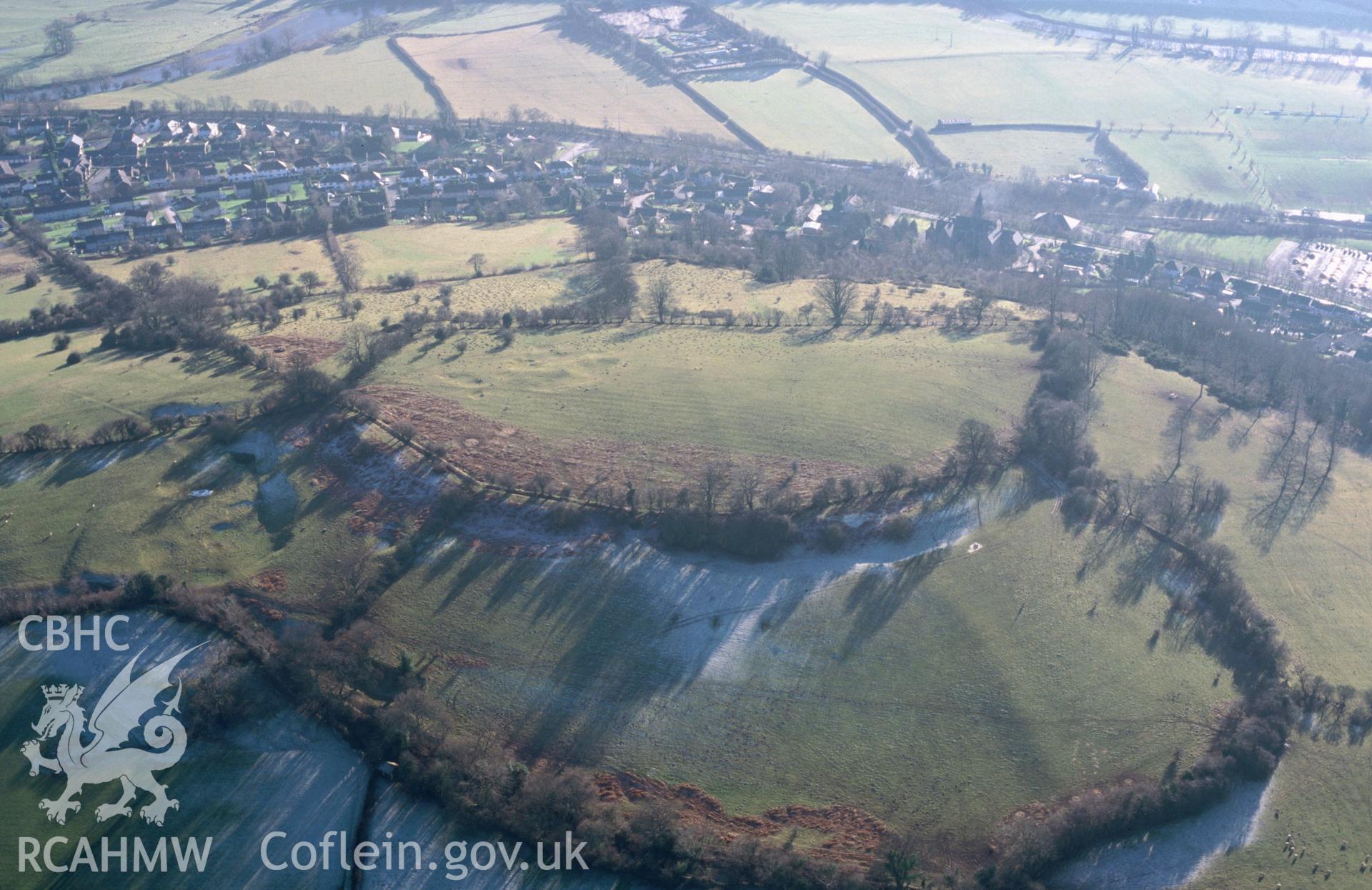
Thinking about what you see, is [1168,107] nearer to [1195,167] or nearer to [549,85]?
[1195,167]

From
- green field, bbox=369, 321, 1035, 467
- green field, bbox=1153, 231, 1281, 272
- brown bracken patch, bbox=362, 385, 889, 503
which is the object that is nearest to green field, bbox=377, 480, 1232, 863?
brown bracken patch, bbox=362, 385, 889, 503

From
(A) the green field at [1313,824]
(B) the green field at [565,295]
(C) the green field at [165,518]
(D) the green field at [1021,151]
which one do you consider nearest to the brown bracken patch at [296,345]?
(B) the green field at [565,295]

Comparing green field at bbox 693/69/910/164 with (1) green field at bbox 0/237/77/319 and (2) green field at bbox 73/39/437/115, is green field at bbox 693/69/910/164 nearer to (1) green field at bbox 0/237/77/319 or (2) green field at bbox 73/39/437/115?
(2) green field at bbox 73/39/437/115

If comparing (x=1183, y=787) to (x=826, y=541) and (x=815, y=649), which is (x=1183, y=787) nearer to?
(x=815, y=649)

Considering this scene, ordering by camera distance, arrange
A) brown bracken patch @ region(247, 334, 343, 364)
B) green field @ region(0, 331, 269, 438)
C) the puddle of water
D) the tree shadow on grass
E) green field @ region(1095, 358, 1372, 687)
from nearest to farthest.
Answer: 1. the tree shadow on grass
2. green field @ region(1095, 358, 1372, 687)
3. green field @ region(0, 331, 269, 438)
4. the puddle of water
5. brown bracken patch @ region(247, 334, 343, 364)

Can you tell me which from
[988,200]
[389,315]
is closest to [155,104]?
[389,315]

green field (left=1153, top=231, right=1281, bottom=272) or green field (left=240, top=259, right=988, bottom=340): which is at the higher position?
green field (left=240, top=259, right=988, bottom=340)

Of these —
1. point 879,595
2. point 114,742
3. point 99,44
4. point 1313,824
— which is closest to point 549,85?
point 99,44
